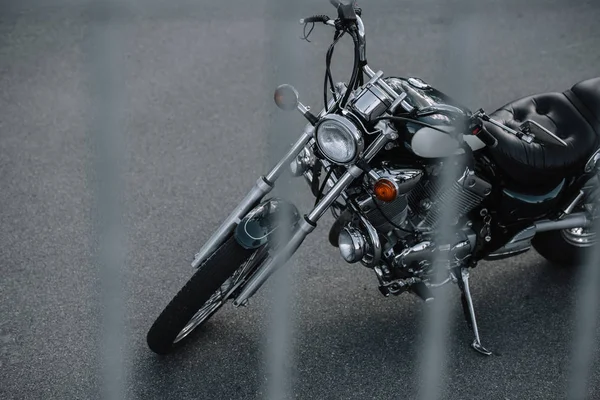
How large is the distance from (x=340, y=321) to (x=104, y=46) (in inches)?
62.6

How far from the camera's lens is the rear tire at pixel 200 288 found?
229 cm

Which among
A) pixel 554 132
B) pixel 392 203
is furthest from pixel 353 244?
pixel 554 132

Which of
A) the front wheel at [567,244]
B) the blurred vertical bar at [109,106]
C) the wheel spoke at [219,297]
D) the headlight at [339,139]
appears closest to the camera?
the blurred vertical bar at [109,106]

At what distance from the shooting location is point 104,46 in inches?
56.6

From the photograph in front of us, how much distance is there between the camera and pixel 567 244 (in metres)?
2.94

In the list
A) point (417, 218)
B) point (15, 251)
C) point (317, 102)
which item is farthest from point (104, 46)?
point (317, 102)

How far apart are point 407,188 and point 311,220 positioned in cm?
30

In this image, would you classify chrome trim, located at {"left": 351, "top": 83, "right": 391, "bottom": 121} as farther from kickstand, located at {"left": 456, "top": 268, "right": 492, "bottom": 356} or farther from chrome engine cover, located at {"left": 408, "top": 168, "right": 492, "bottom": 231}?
kickstand, located at {"left": 456, "top": 268, "right": 492, "bottom": 356}

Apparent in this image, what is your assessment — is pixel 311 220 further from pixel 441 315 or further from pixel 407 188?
pixel 441 315

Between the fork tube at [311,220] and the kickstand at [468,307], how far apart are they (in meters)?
0.68

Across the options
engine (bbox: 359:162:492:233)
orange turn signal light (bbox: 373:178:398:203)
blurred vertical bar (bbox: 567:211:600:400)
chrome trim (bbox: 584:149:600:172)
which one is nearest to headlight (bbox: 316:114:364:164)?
orange turn signal light (bbox: 373:178:398:203)

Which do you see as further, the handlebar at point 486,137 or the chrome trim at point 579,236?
the chrome trim at point 579,236

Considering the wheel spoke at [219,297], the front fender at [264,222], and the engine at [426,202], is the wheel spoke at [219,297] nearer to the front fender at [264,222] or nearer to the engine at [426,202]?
the front fender at [264,222]

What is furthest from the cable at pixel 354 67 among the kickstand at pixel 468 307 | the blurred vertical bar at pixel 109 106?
the kickstand at pixel 468 307
